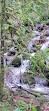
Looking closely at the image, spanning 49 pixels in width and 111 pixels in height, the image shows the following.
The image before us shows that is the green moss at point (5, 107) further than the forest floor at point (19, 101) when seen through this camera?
No

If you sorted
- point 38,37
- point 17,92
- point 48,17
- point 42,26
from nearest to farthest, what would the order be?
point 17,92
point 38,37
point 42,26
point 48,17

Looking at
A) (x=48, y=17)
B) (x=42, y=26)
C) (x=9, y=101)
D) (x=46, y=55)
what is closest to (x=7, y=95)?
(x=9, y=101)

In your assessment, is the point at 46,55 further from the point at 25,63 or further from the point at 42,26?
the point at 42,26

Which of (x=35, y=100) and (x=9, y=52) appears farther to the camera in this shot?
(x=9, y=52)

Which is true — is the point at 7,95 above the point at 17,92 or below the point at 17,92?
above

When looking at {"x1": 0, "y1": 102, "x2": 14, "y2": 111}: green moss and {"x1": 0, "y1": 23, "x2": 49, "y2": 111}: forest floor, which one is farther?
{"x1": 0, "y1": 23, "x2": 49, "y2": 111}: forest floor

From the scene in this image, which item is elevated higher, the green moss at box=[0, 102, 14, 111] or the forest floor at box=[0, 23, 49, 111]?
the green moss at box=[0, 102, 14, 111]

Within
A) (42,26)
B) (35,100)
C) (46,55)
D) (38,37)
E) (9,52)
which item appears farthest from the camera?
(42,26)

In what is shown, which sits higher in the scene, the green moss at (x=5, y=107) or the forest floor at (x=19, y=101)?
the green moss at (x=5, y=107)

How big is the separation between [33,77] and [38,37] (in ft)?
10.7

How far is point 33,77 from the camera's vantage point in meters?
5.23

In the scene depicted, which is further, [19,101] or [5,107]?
[19,101]

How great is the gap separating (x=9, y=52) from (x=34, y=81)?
176 cm

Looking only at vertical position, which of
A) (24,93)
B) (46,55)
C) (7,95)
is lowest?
(24,93)
